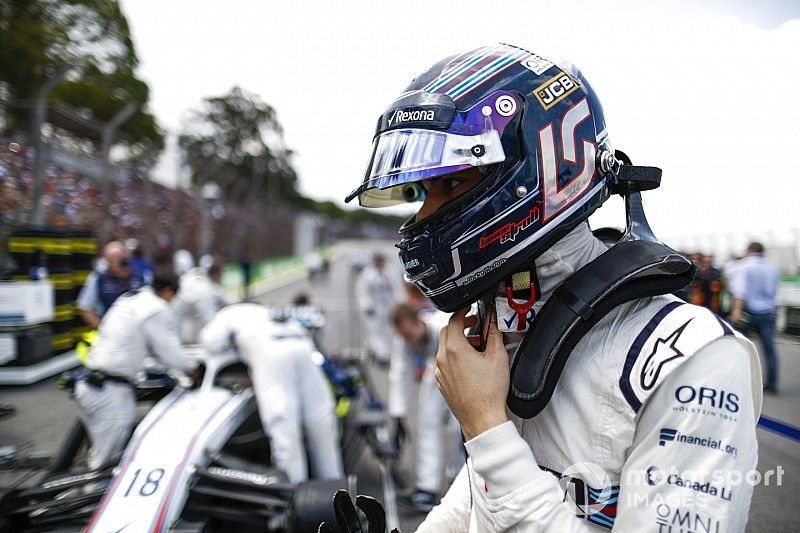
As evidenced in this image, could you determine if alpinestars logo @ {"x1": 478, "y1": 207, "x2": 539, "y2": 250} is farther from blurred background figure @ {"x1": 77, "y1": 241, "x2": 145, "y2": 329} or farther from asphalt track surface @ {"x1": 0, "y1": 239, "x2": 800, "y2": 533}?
blurred background figure @ {"x1": 77, "y1": 241, "x2": 145, "y2": 329}

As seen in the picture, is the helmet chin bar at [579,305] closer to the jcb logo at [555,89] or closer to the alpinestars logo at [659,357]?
the alpinestars logo at [659,357]

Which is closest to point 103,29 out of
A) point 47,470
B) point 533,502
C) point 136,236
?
point 47,470

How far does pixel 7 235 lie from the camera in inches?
101

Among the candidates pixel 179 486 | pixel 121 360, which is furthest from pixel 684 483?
pixel 121 360

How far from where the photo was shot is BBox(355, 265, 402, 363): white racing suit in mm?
8445

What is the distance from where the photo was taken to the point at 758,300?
1.22 metres

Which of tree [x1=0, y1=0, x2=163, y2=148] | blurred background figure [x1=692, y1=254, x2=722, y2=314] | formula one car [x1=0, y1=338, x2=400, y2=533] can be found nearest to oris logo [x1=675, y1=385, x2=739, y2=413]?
blurred background figure [x1=692, y1=254, x2=722, y2=314]

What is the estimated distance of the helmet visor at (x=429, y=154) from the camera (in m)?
0.91

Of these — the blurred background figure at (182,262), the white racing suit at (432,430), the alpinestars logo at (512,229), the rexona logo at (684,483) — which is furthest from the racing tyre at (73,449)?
the blurred background figure at (182,262)

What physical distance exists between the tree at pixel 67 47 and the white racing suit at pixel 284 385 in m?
1.70

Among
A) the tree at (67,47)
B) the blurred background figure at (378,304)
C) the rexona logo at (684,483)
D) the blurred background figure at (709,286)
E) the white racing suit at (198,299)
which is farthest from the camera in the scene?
the blurred background figure at (378,304)

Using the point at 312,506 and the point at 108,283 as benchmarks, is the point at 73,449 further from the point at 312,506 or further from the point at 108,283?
the point at 108,283

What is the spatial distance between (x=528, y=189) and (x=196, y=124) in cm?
1984

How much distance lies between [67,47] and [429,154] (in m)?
2.70
